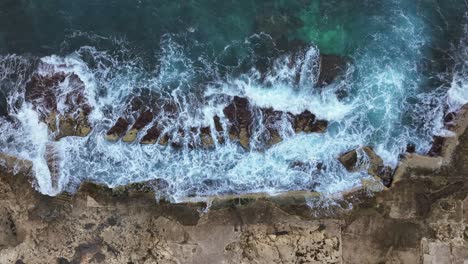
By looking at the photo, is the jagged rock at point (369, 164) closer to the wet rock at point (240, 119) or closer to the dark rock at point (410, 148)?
the dark rock at point (410, 148)

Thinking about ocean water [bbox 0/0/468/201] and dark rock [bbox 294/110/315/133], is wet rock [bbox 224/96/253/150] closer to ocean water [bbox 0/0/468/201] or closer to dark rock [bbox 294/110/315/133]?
ocean water [bbox 0/0/468/201]

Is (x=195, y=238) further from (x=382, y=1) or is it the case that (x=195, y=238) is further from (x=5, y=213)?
(x=382, y=1)

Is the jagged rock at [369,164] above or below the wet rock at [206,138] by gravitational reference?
below

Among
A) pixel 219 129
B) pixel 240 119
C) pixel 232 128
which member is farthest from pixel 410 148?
pixel 219 129

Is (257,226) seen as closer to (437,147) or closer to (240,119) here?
(240,119)

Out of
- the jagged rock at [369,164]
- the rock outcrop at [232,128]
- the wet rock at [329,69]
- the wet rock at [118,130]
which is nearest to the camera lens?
the jagged rock at [369,164]

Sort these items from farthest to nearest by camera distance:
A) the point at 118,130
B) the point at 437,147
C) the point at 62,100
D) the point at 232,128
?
1. the point at 62,100
2. the point at 118,130
3. the point at 232,128
4. the point at 437,147

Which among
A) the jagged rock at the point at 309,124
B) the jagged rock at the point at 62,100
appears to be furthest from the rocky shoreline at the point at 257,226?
the jagged rock at the point at 62,100
